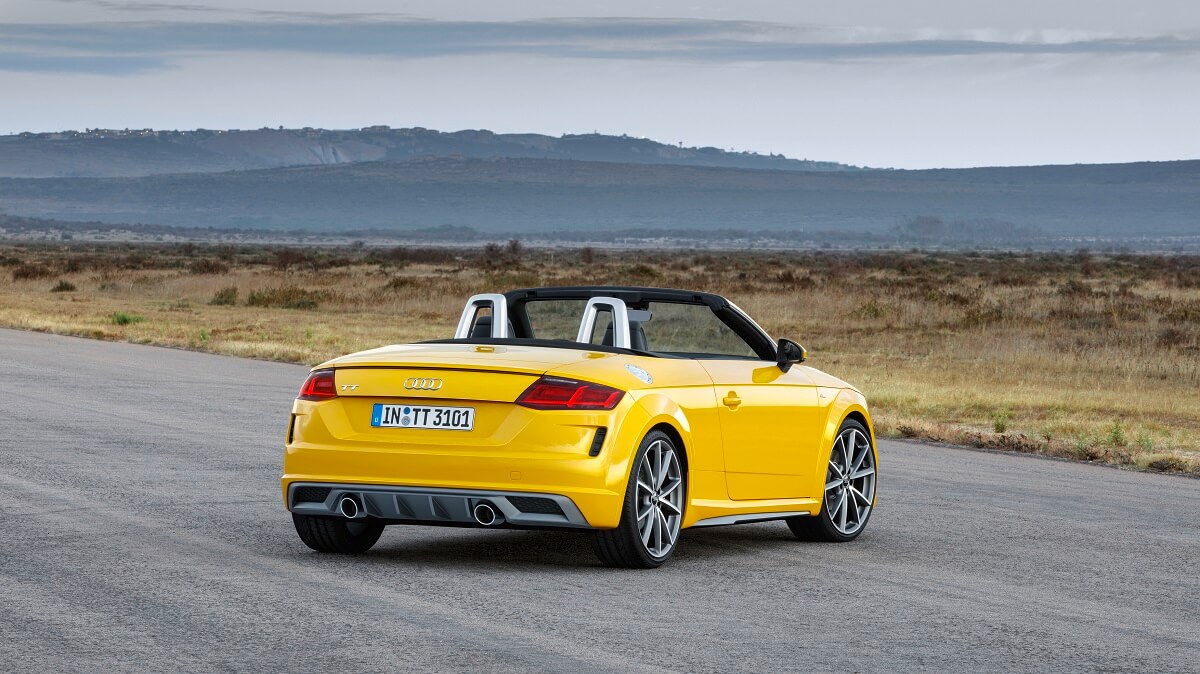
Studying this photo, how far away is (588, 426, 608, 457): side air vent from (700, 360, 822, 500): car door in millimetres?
1056

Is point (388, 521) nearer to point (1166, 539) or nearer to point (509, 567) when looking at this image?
point (509, 567)

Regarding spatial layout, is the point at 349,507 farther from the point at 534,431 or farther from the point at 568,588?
the point at 568,588

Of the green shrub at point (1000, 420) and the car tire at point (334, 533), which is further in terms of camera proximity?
the green shrub at point (1000, 420)

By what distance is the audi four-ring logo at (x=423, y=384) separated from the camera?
8406 millimetres

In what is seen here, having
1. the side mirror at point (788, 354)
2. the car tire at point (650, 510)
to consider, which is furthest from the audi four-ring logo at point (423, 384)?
the side mirror at point (788, 354)

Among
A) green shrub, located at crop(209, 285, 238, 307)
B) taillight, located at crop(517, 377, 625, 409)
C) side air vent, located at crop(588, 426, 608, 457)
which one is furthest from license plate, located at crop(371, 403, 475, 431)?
green shrub, located at crop(209, 285, 238, 307)

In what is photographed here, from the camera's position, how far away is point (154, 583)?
8039 mm

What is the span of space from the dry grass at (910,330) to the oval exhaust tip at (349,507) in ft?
30.4

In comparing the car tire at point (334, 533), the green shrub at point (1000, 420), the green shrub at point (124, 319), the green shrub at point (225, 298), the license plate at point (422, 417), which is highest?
the license plate at point (422, 417)

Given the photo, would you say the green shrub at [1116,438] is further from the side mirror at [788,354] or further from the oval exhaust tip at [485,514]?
the oval exhaust tip at [485,514]

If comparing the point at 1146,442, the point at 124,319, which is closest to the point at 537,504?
the point at 1146,442

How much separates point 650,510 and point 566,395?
0.78m

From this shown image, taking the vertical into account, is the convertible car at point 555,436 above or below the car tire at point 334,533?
above

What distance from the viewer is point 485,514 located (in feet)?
27.1
